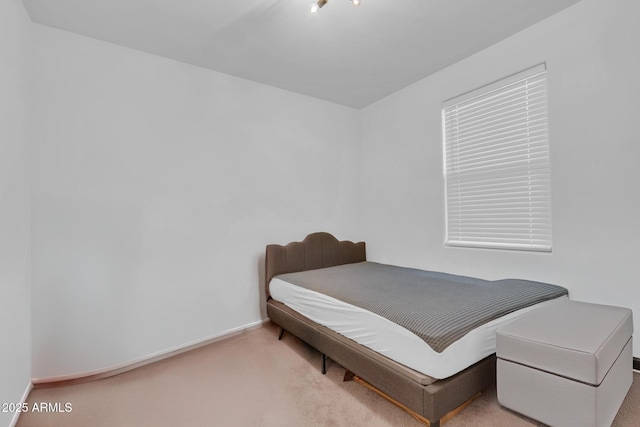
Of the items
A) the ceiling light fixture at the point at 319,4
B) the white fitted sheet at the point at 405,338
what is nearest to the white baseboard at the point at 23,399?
the white fitted sheet at the point at 405,338

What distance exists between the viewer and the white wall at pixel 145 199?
2.04 meters

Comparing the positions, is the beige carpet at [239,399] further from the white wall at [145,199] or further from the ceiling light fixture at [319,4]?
the ceiling light fixture at [319,4]

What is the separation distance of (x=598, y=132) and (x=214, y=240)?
3151 millimetres

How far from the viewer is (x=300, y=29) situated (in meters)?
2.20

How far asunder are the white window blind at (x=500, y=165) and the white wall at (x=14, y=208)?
10.8 feet

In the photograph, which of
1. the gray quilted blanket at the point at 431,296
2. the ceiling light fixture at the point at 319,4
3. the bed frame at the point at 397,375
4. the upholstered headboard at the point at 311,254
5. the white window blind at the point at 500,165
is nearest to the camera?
the bed frame at the point at 397,375

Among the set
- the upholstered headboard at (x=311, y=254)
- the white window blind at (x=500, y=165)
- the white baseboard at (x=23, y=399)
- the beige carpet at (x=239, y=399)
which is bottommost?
the beige carpet at (x=239, y=399)

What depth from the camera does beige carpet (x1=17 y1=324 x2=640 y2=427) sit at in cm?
157

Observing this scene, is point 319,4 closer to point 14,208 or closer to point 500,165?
point 500,165

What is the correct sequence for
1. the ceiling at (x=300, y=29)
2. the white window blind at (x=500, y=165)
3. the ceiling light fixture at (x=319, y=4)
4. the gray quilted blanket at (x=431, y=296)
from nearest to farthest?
the gray quilted blanket at (x=431, y=296)
the ceiling light fixture at (x=319, y=4)
the ceiling at (x=300, y=29)
the white window blind at (x=500, y=165)

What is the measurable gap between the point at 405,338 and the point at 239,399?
114cm

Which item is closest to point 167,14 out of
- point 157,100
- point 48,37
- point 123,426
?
point 157,100

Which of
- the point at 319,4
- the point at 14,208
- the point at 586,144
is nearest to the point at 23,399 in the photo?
the point at 14,208

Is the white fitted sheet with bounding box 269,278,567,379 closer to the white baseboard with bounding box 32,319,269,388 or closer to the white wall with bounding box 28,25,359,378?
the white baseboard with bounding box 32,319,269,388
